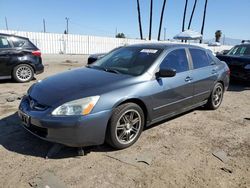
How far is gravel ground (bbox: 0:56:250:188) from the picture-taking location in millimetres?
2908

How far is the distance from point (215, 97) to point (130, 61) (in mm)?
2599

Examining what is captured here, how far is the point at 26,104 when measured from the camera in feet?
12.2

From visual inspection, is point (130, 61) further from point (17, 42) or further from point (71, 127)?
point (17, 42)

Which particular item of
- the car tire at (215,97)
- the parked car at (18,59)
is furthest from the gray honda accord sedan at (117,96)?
the parked car at (18,59)

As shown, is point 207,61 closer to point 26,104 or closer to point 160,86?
point 160,86

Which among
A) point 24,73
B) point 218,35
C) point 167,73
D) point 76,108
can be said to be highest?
point 218,35

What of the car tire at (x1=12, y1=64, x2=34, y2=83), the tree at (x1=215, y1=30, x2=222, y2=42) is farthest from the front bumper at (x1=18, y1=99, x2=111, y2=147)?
the tree at (x1=215, y1=30, x2=222, y2=42)

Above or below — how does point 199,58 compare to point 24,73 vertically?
above

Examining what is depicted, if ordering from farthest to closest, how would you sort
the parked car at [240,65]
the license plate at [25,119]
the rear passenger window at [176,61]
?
the parked car at [240,65], the rear passenger window at [176,61], the license plate at [25,119]

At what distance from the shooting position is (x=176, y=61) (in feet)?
15.1

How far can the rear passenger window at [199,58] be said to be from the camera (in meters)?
5.10

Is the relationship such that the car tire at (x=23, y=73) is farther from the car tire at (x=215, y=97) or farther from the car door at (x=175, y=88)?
the car tire at (x=215, y=97)

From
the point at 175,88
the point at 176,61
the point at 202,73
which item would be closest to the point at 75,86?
the point at 175,88

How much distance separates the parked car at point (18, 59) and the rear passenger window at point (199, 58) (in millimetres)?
5559
